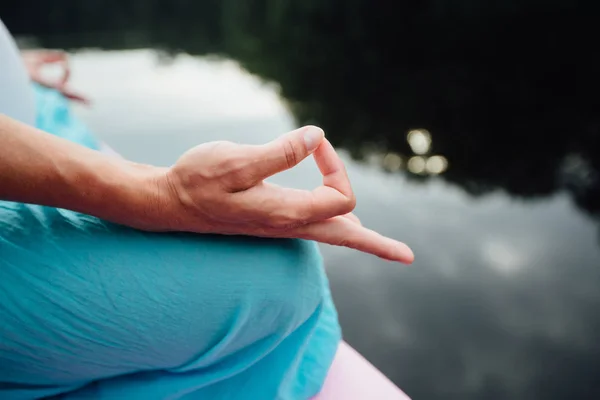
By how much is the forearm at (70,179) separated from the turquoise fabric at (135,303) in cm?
5

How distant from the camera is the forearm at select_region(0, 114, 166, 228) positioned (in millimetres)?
437

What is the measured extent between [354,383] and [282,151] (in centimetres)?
45

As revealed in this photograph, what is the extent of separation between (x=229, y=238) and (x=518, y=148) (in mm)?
1655

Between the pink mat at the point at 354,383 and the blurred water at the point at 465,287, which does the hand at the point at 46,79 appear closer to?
the blurred water at the point at 465,287

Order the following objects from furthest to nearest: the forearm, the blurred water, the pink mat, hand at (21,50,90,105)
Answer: hand at (21,50,90,105) < the blurred water < the pink mat < the forearm

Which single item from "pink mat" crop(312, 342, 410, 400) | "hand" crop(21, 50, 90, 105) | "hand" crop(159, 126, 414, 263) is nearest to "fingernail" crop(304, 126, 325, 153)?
"hand" crop(159, 126, 414, 263)

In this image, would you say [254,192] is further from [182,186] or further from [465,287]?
[465,287]

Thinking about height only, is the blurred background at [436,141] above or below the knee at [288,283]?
above

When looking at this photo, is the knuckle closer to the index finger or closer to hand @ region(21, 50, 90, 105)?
the index finger

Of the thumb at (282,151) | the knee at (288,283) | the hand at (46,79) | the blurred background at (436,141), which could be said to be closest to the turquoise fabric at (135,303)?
the knee at (288,283)

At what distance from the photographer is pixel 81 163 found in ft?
1.50

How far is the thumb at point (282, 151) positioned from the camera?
0.45 meters

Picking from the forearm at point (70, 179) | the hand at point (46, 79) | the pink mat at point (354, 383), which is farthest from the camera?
the hand at point (46, 79)

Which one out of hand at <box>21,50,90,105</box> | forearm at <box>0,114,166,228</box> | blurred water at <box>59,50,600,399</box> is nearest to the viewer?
forearm at <box>0,114,166,228</box>
